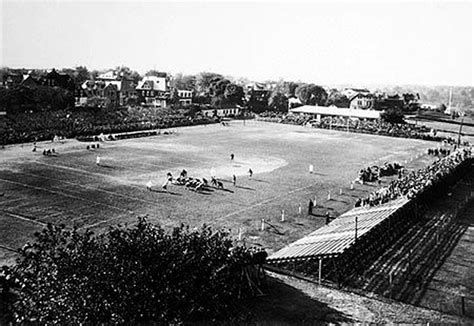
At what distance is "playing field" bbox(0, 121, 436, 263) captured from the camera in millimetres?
23969

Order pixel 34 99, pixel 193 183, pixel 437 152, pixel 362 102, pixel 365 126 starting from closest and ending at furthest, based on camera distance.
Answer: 1. pixel 193 183
2. pixel 437 152
3. pixel 34 99
4. pixel 365 126
5. pixel 362 102

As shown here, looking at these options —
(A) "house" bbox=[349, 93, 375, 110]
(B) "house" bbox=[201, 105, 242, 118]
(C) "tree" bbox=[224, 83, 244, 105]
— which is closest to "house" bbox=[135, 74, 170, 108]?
(B) "house" bbox=[201, 105, 242, 118]

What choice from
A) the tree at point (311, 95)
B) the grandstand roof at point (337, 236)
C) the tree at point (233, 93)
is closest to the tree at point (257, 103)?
the tree at point (233, 93)

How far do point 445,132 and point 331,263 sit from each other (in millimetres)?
68498

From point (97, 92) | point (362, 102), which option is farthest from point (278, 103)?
point (97, 92)

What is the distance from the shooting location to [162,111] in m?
82.4

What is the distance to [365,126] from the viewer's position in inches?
3044

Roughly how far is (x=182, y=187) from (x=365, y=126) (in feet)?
171

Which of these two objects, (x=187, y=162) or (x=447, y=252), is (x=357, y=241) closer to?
(x=447, y=252)

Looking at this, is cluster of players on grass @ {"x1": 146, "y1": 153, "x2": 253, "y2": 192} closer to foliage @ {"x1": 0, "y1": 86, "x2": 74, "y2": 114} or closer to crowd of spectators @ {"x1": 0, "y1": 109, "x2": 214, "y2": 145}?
crowd of spectators @ {"x1": 0, "y1": 109, "x2": 214, "y2": 145}

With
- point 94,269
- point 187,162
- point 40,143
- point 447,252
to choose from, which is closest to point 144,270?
point 94,269

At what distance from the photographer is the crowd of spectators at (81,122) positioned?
1994 inches

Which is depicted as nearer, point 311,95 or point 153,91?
point 153,91

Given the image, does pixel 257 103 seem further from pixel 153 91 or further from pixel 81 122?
pixel 81 122
